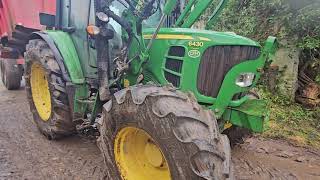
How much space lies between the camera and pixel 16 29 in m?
6.27

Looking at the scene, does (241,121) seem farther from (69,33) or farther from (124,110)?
(69,33)

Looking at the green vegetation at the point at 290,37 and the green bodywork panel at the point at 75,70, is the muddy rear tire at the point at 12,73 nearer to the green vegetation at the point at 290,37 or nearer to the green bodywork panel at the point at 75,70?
the green bodywork panel at the point at 75,70

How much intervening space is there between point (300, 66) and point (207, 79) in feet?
13.3

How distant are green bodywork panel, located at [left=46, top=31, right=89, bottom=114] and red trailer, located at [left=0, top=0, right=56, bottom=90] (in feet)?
4.43

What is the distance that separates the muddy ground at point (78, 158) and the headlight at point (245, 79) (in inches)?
41.5

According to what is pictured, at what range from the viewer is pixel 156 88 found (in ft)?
9.77

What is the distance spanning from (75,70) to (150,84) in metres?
1.36

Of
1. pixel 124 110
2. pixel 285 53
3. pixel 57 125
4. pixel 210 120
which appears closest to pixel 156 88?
pixel 124 110

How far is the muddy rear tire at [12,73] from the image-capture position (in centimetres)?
718

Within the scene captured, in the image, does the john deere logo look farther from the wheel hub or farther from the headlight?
the wheel hub

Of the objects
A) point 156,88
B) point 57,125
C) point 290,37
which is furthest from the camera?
point 290,37

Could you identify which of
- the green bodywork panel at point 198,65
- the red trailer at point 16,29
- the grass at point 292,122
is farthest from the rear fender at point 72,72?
the grass at point 292,122

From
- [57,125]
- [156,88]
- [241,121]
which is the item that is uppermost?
[156,88]

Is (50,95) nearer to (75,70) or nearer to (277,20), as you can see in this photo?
(75,70)
